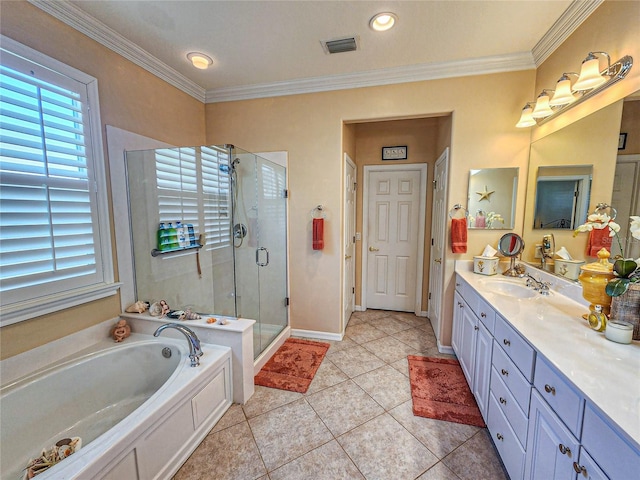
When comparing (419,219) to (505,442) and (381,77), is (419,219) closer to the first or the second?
Answer: (381,77)

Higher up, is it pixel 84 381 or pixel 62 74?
pixel 62 74

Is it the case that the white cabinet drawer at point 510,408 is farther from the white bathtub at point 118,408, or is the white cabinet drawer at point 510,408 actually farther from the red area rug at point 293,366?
the white bathtub at point 118,408

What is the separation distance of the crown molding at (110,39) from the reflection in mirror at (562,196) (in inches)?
131

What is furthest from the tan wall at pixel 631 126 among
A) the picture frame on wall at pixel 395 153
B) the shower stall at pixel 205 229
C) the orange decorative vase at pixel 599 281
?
the shower stall at pixel 205 229

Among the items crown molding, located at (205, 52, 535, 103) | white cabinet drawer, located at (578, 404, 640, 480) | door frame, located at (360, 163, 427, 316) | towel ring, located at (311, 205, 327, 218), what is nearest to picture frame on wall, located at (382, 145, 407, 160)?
door frame, located at (360, 163, 427, 316)

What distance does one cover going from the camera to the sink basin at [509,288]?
1.89 m

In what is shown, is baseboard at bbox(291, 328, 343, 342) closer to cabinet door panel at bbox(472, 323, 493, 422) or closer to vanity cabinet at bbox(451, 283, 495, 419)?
vanity cabinet at bbox(451, 283, 495, 419)

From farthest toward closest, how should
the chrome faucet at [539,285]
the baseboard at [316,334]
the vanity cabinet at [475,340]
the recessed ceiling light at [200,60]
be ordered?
the baseboard at [316,334]
the recessed ceiling light at [200,60]
the chrome faucet at [539,285]
the vanity cabinet at [475,340]

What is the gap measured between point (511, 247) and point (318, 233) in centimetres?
176

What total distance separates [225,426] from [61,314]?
4.26 feet

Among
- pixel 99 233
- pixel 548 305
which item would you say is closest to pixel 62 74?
pixel 99 233

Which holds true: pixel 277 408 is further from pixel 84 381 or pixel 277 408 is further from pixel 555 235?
pixel 555 235

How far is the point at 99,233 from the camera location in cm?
186

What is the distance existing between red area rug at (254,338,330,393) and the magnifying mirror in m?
1.87
